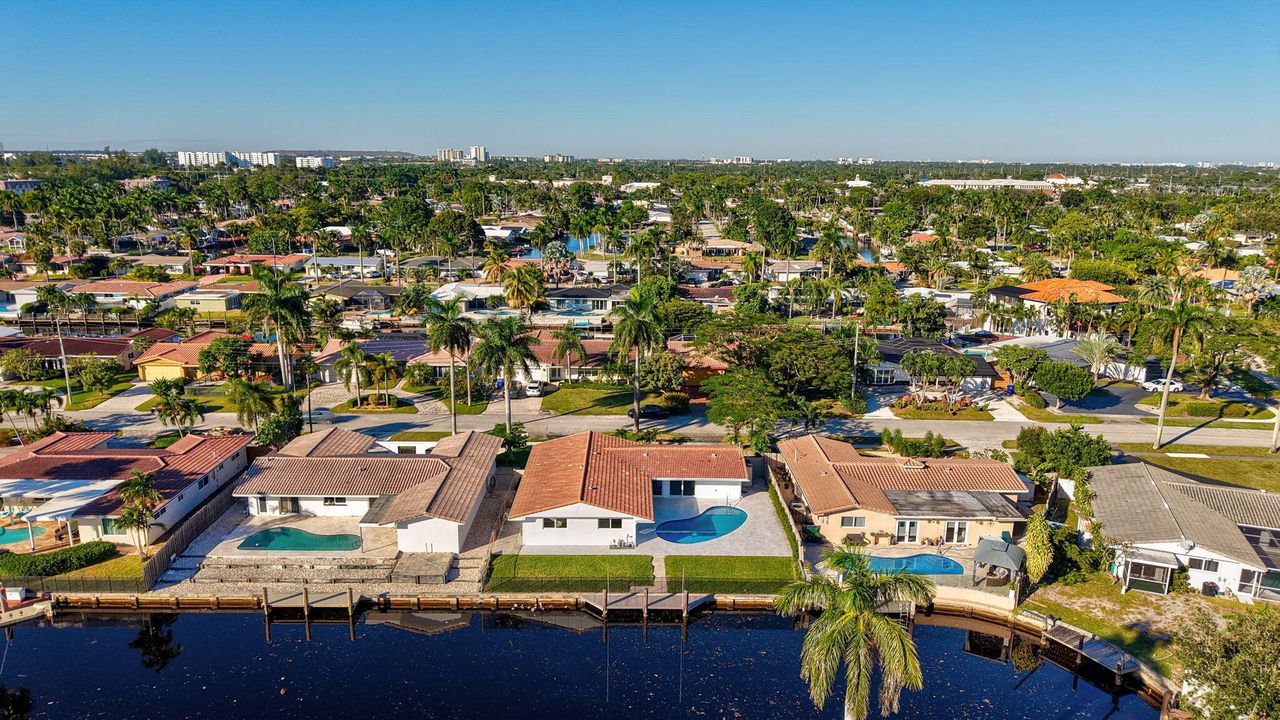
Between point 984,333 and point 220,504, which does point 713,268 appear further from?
point 220,504

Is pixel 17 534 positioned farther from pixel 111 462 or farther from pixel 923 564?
pixel 923 564

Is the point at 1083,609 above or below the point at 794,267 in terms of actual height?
below

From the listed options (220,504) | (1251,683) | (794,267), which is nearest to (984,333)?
(794,267)

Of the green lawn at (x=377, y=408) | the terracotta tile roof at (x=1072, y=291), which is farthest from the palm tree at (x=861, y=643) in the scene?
the terracotta tile roof at (x=1072, y=291)

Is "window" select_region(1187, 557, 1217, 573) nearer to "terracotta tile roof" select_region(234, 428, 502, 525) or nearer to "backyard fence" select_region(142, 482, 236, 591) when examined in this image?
"terracotta tile roof" select_region(234, 428, 502, 525)

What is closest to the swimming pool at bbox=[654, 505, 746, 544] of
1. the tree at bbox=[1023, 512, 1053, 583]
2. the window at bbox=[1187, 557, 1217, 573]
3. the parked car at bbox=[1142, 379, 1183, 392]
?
the tree at bbox=[1023, 512, 1053, 583]
